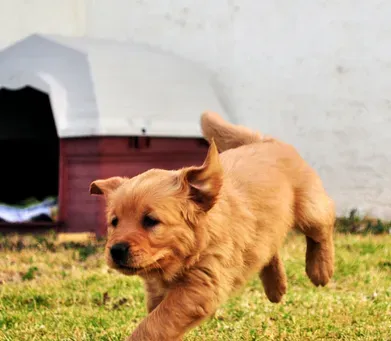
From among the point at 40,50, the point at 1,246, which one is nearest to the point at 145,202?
the point at 1,246

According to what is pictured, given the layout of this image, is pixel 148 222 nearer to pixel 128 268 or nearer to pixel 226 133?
pixel 128 268

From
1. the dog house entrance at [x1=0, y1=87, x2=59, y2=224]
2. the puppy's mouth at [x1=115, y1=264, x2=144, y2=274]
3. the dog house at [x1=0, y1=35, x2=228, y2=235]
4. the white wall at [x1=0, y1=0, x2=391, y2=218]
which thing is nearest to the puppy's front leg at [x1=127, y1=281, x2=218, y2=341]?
the puppy's mouth at [x1=115, y1=264, x2=144, y2=274]

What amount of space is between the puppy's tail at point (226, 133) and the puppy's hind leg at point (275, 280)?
0.66 metres

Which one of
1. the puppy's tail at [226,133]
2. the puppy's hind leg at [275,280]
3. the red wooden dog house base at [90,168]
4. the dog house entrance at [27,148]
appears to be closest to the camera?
the puppy's hind leg at [275,280]

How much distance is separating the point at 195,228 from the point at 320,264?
3.86 ft

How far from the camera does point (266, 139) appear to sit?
395 centimetres

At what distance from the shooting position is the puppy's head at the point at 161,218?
100 inches

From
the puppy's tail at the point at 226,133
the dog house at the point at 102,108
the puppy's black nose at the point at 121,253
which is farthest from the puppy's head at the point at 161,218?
the dog house at the point at 102,108

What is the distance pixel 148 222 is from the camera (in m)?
2.62

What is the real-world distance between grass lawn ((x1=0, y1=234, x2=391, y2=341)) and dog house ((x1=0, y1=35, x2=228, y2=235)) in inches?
37.8

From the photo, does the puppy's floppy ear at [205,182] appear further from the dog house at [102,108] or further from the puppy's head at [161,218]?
the dog house at [102,108]

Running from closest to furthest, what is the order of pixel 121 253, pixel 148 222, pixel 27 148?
pixel 121 253
pixel 148 222
pixel 27 148

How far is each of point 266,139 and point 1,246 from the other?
3.83m

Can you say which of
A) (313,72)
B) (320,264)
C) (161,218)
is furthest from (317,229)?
(313,72)
